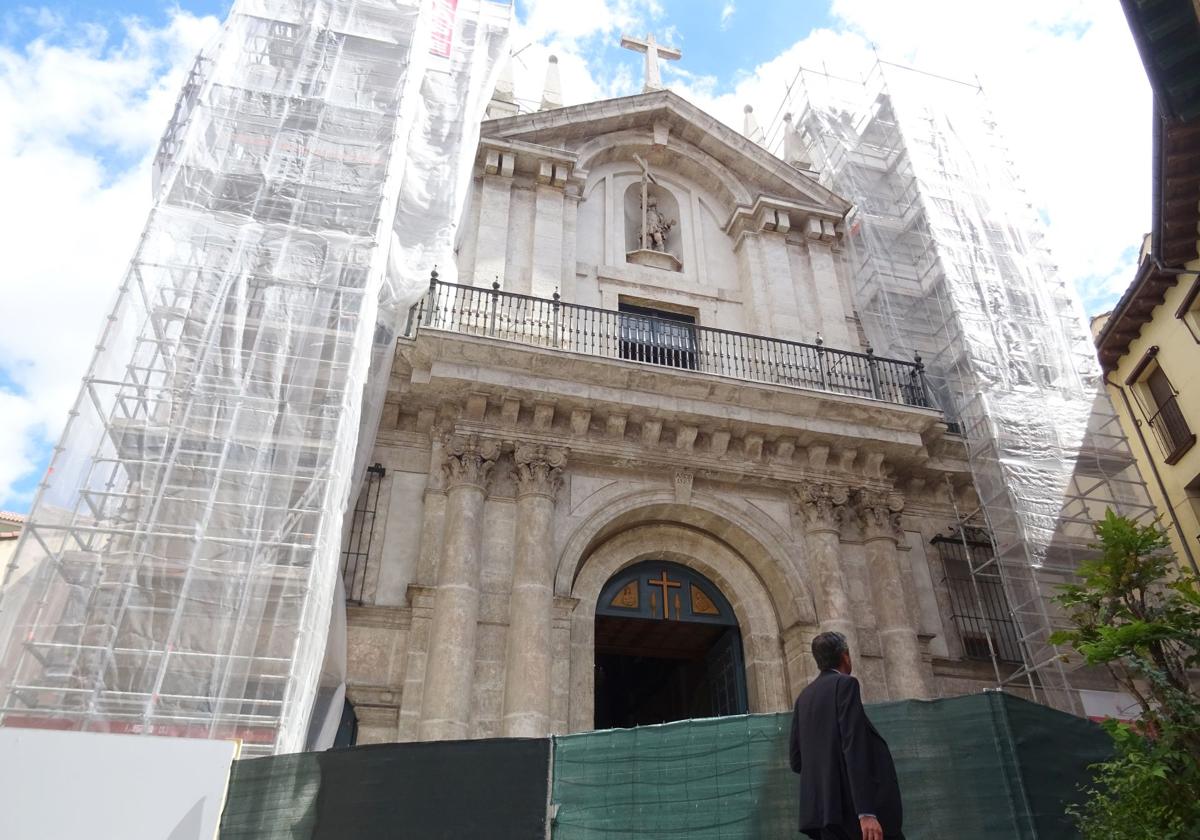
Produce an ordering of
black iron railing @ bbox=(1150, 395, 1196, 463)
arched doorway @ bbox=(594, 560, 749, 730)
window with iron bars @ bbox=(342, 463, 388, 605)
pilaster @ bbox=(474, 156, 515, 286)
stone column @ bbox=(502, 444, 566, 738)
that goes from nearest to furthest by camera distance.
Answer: stone column @ bbox=(502, 444, 566, 738) → window with iron bars @ bbox=(342, 463, 388, 605) → arched doorway @ bbox=(594, 560, 749, 730) → pilaster @ bbox=(474, 156, 515, 286) → black iron railing @ bbox=(1150, 395, 1196, 463)

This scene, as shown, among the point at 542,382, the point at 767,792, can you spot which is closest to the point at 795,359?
the point at 542,382

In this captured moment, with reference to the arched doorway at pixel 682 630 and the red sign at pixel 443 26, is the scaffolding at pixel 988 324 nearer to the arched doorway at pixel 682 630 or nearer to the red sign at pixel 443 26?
the arched doorway at pixel 682 630

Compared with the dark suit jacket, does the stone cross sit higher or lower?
higher

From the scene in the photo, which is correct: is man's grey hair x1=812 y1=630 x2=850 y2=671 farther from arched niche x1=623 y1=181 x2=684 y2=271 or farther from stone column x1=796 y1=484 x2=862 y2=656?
arched niche x1=623 y1=181 x2=684 y2=271

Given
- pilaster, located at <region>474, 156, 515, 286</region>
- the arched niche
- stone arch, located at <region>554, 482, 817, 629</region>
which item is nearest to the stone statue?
the arched niche

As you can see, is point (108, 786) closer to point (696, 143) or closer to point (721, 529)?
point (721, 529)

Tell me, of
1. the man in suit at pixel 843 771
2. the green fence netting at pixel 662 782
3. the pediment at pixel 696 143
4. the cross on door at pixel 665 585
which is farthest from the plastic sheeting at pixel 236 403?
the man in suit at pixel 843 771

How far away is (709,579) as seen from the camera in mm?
11750

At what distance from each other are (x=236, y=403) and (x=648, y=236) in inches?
321

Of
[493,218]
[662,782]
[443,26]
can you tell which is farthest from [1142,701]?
[443,26]

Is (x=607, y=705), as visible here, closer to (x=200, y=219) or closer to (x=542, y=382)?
(x=542, y=382)

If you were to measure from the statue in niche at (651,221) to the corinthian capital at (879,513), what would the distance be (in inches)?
213

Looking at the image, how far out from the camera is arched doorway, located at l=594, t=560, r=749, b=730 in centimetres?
1119

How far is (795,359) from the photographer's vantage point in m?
12.9
